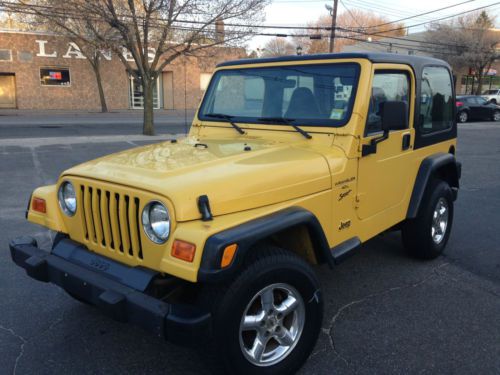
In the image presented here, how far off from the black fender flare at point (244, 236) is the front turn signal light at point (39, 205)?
1.52 meters

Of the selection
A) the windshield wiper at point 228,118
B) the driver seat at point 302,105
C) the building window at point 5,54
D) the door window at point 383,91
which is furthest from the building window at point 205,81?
the building window at point 5,54

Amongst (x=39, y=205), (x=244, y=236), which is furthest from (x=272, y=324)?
Result: (x=39, y=205)

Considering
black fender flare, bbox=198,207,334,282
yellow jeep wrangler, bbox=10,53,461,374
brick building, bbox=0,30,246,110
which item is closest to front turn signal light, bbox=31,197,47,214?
yellow jeep wrangler, bbox=10,53,461,374

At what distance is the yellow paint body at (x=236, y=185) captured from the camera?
8.02 feet

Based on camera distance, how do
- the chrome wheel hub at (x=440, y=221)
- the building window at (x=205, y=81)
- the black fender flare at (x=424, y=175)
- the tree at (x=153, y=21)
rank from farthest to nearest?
the tree at (x=153, y=21) < the chrome wheel hub at (x=440, y=221) < the building window at (x=205, y=81) < the black fender flare at (x=424, y=175)

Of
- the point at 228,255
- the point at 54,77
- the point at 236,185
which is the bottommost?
the point at 228,255

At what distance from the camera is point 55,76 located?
29.7 m

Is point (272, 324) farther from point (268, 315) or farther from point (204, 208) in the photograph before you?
point (204, 208)

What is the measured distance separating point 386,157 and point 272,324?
68.8 inches

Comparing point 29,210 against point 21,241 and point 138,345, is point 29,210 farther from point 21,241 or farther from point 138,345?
point 138,345

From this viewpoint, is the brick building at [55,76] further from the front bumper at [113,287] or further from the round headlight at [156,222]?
the round headlight at [156,222]

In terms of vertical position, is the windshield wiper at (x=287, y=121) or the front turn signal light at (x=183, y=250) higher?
the windshield wiper at (x=287, y=121)

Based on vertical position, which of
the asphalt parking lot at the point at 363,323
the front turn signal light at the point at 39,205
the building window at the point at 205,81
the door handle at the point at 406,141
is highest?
the building window at the point at 205,81

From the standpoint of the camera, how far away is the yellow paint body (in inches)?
96.3
